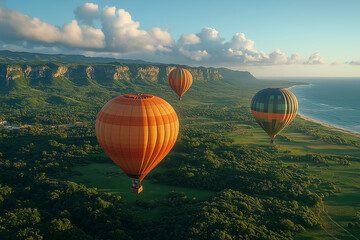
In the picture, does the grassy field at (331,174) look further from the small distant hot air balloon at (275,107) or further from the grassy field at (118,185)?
the grassy field at (118,185)

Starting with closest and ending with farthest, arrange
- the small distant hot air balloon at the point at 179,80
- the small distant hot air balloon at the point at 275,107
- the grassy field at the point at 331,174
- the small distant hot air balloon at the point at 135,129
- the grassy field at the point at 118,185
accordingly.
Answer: the small distant hot air balloon at the point at 135,129
the grassy field at the point at 331,174
the small distant hot air balloon at the point at 275,107
the grassy field at the point at 118,185
the small distant hot air balloon at the point at 179,80

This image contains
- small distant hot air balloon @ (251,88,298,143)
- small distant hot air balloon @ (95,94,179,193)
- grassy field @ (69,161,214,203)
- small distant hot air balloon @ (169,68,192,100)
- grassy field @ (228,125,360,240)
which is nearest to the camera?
small distant hot air balloon @ (95,94,179,193)

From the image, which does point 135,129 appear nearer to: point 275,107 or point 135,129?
point 135,129

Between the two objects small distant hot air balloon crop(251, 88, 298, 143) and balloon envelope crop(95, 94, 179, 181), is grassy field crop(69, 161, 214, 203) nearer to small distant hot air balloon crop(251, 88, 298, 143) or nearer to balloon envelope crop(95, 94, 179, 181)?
small distant hot air balloon crop(251, 88, 298, 143)

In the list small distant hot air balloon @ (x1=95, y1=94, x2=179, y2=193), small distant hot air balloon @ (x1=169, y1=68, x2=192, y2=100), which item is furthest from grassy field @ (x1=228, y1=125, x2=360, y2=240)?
small distant hot air balloon @ (x1=169, y1=68, x2=192, y2=100)

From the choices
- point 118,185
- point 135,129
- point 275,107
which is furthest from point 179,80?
point 135,129

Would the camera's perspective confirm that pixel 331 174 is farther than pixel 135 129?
Yes

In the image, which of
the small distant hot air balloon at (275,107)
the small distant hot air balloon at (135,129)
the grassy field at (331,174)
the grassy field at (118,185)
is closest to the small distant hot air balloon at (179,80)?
the grassy field at (118,185)

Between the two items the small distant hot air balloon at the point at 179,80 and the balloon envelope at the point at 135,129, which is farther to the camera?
the small distant hot air balloon at the point at 179,80
